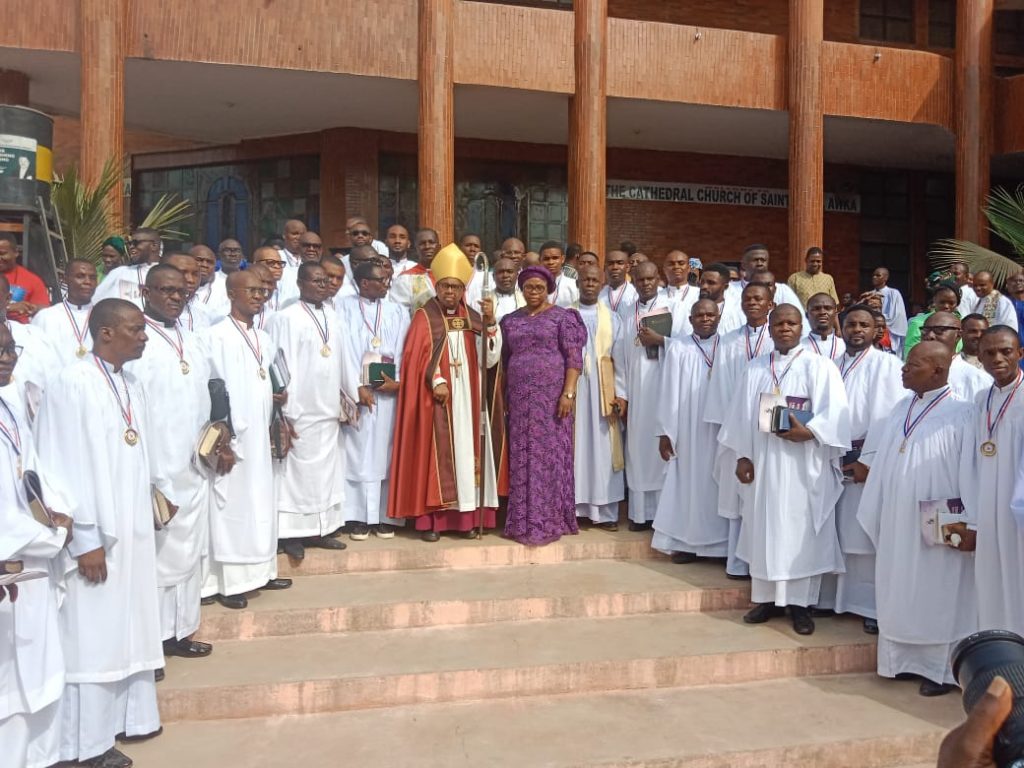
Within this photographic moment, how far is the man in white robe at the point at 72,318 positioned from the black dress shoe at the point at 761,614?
14.3 ft

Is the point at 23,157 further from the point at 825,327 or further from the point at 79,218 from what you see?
the point at 825,327

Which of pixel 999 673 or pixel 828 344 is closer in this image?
pixel 999 673

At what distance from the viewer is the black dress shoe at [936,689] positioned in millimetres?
4965

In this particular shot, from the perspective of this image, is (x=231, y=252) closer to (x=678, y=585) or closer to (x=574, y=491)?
(x=574, y=491)

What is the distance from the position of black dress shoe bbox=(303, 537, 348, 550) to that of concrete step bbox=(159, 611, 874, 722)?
1034mm

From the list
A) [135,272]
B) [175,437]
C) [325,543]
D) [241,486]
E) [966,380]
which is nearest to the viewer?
[175,437]

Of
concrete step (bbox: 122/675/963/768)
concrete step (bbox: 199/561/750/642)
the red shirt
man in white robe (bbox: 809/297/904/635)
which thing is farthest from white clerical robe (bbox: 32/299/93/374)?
man in white robe (bbox: 809/297/904/635)

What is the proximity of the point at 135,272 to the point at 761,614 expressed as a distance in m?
5.46

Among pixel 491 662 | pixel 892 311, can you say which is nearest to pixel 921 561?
pixel 491 662

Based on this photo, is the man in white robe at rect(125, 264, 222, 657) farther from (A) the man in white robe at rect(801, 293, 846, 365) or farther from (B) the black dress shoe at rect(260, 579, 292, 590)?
(A) the man in white robe at rect(801, 293, 846, 365)

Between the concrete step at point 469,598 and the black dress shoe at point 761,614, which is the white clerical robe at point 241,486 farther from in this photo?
the black dress shoe at point 761,614

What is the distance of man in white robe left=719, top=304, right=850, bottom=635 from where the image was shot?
5.64 meters

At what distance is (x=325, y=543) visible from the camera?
6410mm

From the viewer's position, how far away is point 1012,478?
15.2 ft
